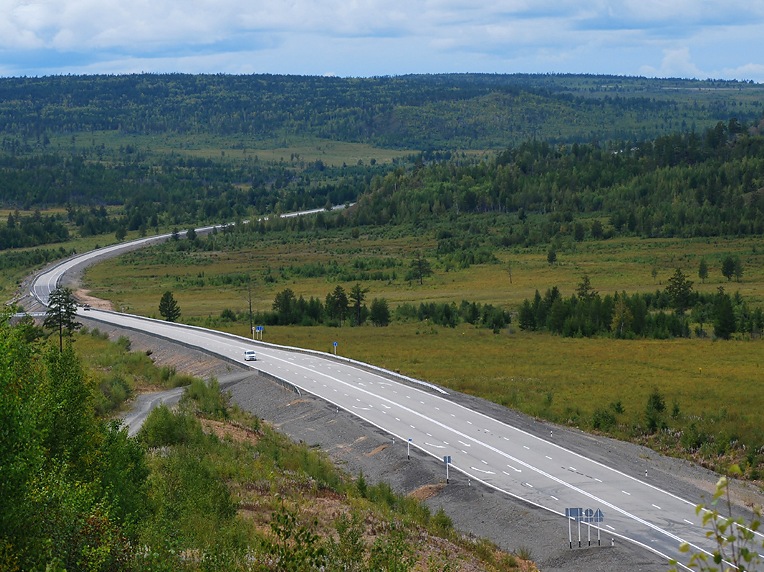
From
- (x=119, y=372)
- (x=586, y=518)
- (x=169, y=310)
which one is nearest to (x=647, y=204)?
(x=169, y=310)

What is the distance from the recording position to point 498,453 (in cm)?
4519

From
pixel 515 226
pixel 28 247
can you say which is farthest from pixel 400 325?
pixel 28 247

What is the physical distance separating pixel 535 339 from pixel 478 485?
140ft

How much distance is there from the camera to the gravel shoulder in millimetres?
33219

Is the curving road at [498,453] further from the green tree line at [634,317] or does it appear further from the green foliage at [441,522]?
the green tree line at [634,317]

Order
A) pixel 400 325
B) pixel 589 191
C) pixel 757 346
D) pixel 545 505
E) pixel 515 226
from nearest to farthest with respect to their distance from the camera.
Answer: pixel 545 505, pixel 757 346, pixel 400 325, pixel 515 226, pixel 589 191


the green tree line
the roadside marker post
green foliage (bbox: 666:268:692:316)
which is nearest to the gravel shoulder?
the roadside marker post

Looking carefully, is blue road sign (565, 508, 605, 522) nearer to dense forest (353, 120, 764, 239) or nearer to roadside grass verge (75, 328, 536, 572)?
roadside grass verge (75, 328, 536, 572)

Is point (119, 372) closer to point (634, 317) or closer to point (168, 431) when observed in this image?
point (168, 431)

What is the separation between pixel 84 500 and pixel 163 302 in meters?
82.4

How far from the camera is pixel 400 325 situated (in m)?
92.4

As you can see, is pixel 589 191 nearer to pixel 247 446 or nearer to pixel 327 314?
pixel 327 314

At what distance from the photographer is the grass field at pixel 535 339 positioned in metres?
51.8

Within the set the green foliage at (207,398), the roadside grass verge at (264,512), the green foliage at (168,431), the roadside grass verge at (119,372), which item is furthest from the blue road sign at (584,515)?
the roadside grass verge at (119,372)
